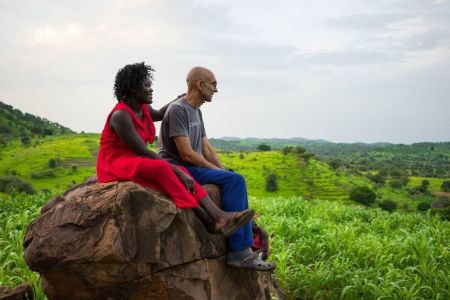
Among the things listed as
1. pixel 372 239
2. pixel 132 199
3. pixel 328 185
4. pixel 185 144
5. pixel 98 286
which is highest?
pixel 185 144

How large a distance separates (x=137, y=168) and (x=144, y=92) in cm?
87

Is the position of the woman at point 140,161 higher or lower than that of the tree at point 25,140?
higher

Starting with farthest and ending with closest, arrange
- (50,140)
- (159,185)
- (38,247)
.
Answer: (50,140)
(159,185)
(38,247)

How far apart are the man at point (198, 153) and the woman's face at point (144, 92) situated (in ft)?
1.25

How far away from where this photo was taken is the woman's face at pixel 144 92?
4660 mm

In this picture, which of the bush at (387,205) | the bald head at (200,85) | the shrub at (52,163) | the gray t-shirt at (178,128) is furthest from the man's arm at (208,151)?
the shrub at (52,163)

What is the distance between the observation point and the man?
484 centimetres

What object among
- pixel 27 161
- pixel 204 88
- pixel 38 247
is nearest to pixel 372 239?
pixel 204 88

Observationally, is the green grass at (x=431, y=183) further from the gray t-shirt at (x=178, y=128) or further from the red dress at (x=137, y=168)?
the red dress at (x=137, y=168)

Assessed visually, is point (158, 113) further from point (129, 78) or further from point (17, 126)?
point (17, 126)

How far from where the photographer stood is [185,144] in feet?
16.1

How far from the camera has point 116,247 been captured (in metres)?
3.97

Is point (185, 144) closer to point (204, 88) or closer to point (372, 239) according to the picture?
point (204, 88)

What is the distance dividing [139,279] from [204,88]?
7.62 feet
